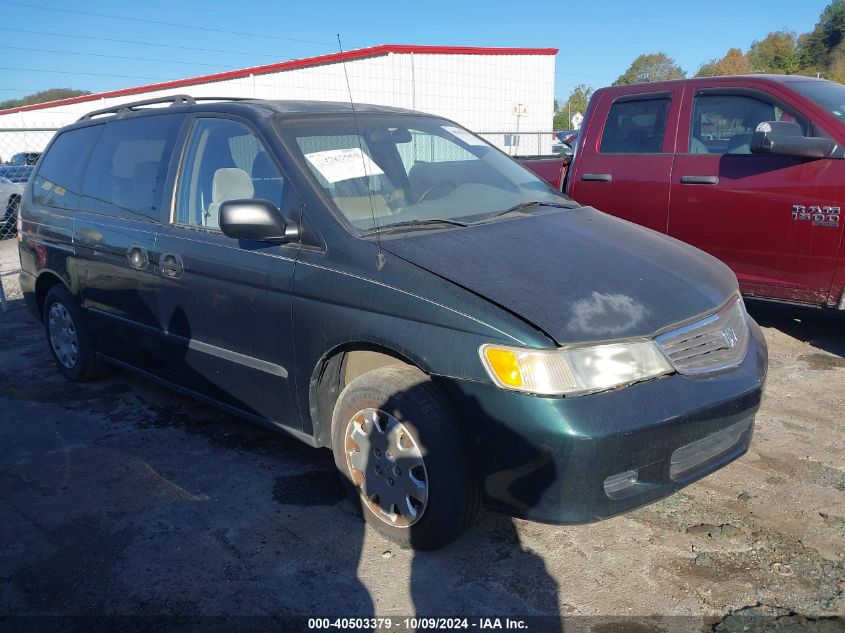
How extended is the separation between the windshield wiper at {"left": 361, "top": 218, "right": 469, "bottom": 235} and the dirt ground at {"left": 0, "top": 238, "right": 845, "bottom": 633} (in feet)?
4.23

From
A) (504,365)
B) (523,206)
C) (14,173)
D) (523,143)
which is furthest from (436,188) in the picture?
(523,143)

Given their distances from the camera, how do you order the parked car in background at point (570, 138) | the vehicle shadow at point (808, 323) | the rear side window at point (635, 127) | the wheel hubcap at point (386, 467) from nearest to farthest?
1. the wheel hubcap at point (386, 467)
2. the vehicle shadow at point (808, 323)
3. the rear side window at point (635, 127)
4. the parked car in background at point (570, 138)

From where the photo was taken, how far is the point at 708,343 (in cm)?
276

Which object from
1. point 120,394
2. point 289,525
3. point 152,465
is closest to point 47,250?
point 120,394

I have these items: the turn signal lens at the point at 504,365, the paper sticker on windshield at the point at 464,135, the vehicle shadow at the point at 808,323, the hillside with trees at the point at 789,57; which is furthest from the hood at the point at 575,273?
the hillside with trees at the point at 789,57

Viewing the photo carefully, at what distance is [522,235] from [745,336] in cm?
105

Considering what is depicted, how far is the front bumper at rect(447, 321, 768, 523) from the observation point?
2355mm

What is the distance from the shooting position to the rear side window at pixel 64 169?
15.5 ft

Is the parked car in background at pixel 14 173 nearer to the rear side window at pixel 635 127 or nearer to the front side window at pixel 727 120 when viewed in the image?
the rear side window at pixel 635 127

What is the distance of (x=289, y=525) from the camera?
3.11 m

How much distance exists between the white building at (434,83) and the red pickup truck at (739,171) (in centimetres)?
972

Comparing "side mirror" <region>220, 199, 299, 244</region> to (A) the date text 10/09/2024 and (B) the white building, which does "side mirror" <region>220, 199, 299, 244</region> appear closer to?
(A) the date text 10/09/2024

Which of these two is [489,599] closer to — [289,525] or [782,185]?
[289,525]

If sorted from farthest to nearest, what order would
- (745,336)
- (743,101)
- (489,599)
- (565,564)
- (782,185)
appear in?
(743,101) → (782,185) → (745,336) → (565,564) → (489,599)
